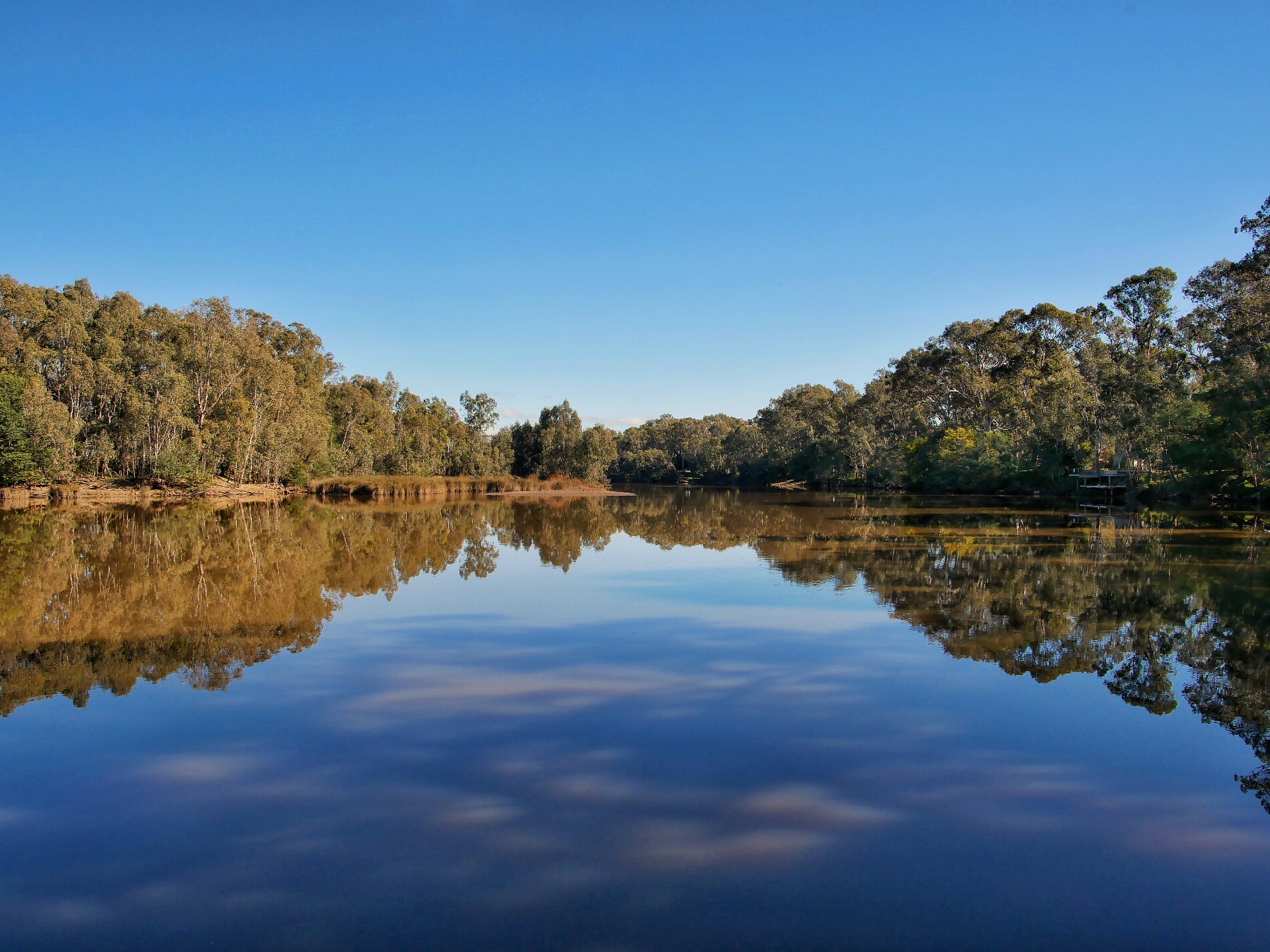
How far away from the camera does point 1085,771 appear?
558 centimetres

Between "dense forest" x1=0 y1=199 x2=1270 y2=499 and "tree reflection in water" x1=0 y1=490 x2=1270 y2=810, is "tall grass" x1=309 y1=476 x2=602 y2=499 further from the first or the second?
"tree reflection in water" x1=0 y1=490 x2=1270 y2=810

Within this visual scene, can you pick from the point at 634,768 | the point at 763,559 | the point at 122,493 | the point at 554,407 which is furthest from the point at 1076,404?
the point at 122,493

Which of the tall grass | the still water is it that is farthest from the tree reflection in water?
the tall grass

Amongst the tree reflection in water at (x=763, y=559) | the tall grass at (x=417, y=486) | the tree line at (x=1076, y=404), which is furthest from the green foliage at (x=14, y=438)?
the tree line at (x=1076, y=404)

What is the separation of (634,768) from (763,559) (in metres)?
12.9

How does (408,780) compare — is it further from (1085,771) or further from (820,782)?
(1085,771)

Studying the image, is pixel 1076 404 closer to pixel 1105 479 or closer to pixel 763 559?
pixel 1105 479

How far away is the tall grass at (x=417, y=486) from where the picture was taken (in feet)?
165

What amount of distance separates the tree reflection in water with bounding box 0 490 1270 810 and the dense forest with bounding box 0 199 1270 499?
858 cm

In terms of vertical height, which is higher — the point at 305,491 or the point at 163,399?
the point at 163,399

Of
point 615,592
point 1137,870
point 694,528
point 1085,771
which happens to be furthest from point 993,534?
point 1137,870

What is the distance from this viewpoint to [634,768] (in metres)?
5.47

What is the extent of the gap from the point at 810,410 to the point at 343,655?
302ft

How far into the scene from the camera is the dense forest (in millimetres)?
36062
